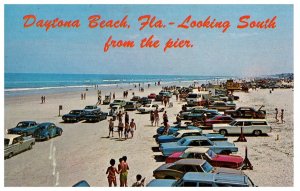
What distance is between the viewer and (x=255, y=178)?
15.0 m

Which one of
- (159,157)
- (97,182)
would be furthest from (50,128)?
(97,182)

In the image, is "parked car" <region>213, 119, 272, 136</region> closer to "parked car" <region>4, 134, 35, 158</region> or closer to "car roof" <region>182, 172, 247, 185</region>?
"parked car" <region>4, 134, 35, 158</region>

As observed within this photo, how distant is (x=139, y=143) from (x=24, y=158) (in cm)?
715

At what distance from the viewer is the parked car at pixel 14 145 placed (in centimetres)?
1908

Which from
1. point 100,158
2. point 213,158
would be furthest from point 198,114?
point 213,158

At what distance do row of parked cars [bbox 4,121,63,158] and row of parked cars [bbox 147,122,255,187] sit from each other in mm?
8018

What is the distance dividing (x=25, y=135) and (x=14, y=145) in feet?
14.0

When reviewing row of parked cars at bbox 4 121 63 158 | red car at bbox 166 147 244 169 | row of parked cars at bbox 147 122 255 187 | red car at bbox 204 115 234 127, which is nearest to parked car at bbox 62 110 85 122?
row of parked cars at bbox 4 121 63 158

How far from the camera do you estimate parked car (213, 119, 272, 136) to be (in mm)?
24562

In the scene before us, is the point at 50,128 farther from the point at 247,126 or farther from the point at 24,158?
the point at 247,126

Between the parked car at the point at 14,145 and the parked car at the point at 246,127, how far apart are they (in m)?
12.8

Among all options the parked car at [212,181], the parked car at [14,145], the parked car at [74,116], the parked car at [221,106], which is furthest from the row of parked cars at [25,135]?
the parked car at [221,106]

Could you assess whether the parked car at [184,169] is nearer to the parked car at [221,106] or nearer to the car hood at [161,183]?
the car hood at [161,183]

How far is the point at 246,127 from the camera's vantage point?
80.7 feet
